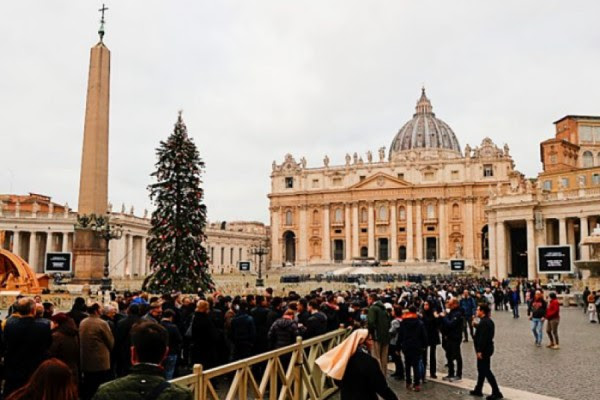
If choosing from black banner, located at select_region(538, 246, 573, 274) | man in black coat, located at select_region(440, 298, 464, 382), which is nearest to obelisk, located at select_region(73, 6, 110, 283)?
man in black coat, located at select_region(440, 298, 464, 382)

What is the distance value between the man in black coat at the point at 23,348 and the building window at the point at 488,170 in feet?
258

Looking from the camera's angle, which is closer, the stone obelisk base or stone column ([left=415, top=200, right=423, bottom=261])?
the stone obelisk base

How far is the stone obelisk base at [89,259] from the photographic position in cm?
2364

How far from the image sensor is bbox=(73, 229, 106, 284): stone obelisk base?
77.6ft

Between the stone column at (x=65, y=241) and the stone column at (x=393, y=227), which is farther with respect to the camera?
the stone column at (x=393, y=227)

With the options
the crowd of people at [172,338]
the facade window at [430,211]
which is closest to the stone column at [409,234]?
the facade window at [430,211]

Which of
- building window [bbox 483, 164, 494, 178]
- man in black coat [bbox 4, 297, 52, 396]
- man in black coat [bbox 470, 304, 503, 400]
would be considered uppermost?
building window [bbox 483, 164, 494, 178]

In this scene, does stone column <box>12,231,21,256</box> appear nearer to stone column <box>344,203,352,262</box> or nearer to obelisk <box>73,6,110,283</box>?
obelisk <box>73,6,110,283</box>

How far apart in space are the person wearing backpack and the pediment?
3169 inches

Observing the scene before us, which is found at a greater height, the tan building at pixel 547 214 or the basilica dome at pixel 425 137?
the basilica dome at pixel 425 137

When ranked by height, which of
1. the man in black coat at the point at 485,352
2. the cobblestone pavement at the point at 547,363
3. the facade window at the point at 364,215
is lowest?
the cobblestone pavement at the point at 547,363

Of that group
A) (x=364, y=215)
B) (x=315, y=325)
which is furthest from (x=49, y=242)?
(x=315, y=325)

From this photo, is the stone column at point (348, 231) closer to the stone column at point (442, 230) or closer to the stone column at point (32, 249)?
the stone column at point (442, 230)

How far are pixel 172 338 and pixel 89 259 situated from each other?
17.7m
